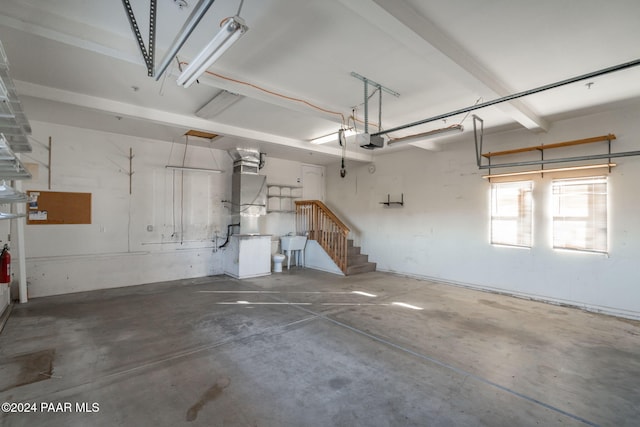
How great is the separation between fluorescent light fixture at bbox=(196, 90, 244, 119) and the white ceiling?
0.36 feet

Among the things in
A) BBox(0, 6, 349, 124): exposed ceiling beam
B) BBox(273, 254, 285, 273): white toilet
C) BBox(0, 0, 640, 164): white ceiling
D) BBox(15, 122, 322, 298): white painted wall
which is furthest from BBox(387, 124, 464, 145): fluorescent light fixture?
BBox(15, 122, 322, 298): white painted wall

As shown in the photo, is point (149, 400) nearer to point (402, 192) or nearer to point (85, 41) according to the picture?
point (85, 41)

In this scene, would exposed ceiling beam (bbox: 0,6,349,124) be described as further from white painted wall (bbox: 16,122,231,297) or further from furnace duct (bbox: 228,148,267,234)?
white painted wall (bbox: 16,122,231,297)

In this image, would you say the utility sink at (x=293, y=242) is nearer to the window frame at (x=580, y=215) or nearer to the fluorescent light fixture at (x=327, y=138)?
the fluorescent light fixture at (x=327, y=138)

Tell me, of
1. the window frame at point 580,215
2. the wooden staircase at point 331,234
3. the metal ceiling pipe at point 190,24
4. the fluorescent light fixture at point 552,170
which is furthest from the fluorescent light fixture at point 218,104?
the window frame at point 580,215

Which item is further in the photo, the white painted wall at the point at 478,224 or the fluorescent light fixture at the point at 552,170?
the fluorescent light fixture at the point at 552,170

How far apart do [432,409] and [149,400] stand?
216 centimetres

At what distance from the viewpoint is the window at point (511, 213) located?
17.6 feet

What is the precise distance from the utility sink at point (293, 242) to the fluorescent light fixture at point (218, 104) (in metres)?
4.01

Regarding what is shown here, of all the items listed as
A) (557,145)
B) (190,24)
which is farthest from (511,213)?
(190,24)

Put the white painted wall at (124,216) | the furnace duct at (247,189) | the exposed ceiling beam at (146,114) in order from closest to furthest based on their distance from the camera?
the exposed ceiling beam at (146,114) → the white painted wall at (124,216) → the furnace duct at (247,189)

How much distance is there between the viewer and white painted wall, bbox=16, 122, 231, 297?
17.0ft

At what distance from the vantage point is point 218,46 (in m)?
2.21

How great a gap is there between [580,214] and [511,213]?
38.8 inches
